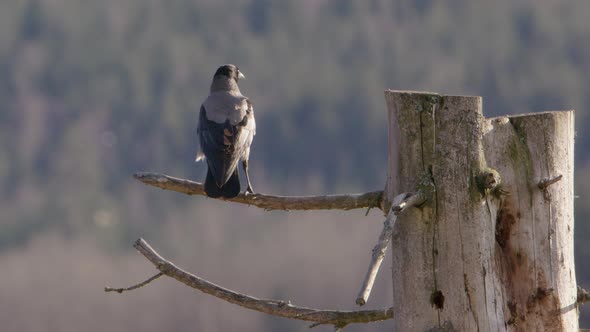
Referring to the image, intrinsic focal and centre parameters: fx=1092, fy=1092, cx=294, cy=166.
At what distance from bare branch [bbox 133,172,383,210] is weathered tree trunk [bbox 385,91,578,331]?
0.20 metres

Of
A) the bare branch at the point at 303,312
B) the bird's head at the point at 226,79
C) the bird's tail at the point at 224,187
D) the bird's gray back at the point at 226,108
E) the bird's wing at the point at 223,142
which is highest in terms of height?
the bird's head at the point at 226,79

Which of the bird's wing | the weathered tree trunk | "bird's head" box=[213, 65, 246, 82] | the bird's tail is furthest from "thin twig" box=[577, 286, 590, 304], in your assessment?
"bird's head" box=[213, 65, 246, 82]

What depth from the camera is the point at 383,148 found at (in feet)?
86.6

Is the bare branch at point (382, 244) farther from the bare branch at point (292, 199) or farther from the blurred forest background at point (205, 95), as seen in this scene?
the blurred forest background at point (205, 95)

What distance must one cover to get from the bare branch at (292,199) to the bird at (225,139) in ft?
1.66

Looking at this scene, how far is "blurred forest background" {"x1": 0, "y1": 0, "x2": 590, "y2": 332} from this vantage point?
63.1 ft

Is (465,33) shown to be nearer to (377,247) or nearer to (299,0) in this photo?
(299,0)

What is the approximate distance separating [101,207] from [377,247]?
2543 centimetres

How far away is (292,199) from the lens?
16.2 ft

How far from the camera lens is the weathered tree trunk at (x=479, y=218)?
4.13 m

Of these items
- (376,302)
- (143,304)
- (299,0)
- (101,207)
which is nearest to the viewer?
(376,302)

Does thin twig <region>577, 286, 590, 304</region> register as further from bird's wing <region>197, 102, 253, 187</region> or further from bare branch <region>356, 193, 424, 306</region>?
bird's wing <region>197, 102, 253, 187</region>

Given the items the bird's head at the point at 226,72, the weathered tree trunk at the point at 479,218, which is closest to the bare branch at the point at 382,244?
the weathered tree trunk at the point at 479,218

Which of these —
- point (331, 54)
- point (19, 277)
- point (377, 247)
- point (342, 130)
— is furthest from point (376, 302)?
point (331, 54)
